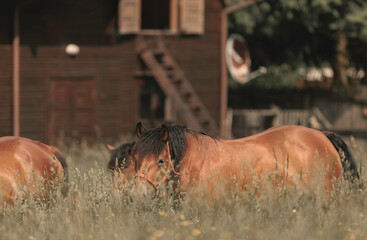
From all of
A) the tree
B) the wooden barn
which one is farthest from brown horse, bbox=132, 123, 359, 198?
the tree

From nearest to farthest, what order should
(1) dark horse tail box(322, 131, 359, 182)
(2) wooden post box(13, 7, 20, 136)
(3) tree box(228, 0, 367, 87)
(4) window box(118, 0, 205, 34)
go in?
(1) dark horse tail box(322, 131, 359, 182), (2) wooden post box(13, 7, 20, 136), (4) window box(118, 0, 205, 34), (3) tree box(228, 0, 367, 87)

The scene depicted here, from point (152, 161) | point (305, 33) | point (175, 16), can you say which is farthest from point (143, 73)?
point (152, 161)

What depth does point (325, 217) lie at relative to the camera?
5559mm

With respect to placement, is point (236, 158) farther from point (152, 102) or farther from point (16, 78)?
point (152, 102)

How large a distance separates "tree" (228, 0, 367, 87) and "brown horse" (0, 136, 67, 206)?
1622 centimetres

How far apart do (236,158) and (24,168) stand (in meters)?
2.16

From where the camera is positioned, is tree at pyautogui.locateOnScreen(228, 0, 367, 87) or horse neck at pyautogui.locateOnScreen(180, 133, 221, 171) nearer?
horse neck at pyautogui.locateOnScreen(180, 133, 221, 171)

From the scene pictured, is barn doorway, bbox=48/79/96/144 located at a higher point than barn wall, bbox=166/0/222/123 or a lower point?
lower

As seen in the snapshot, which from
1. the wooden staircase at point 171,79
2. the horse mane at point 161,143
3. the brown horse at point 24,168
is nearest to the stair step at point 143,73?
the wooden staircase at point 171,79

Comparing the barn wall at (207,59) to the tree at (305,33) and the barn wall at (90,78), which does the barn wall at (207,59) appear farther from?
the tree at (305,33)

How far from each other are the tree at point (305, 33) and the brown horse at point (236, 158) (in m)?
16.2

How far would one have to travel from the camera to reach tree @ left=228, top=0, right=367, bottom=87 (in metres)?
22.3

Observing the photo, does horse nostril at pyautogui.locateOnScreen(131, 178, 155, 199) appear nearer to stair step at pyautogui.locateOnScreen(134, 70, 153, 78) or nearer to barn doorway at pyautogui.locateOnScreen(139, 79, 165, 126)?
stair step at pyautogui.locateOnScreen(134, 70, 153, 78)

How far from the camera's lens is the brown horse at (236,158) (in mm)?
5559
